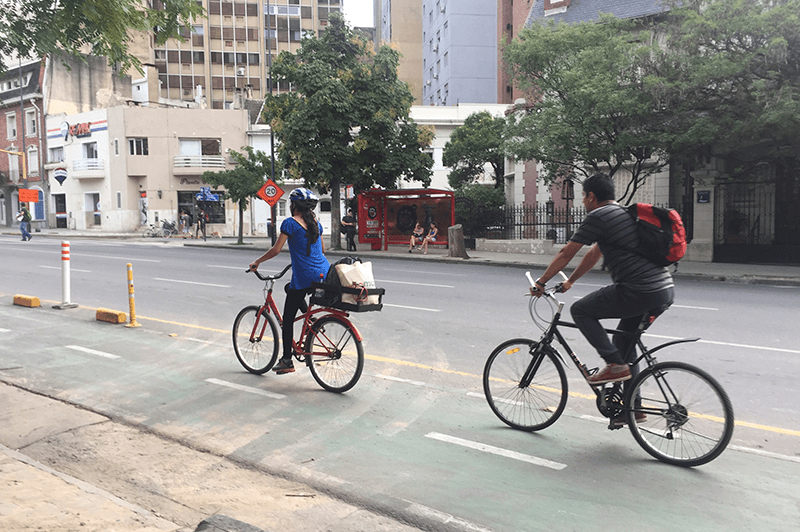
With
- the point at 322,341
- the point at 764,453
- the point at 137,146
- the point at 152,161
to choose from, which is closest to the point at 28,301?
the point at 322,341

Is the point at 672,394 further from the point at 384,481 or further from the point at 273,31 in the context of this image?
the point at 273,31

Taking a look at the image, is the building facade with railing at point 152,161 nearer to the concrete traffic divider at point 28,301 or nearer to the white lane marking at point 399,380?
the concrete traffic divider at point 28,301

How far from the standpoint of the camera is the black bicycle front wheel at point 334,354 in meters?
6.02

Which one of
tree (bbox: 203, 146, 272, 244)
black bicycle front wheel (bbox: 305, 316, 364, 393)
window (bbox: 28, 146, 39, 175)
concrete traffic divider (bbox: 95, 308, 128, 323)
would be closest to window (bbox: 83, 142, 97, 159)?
window (bbox: 28, 146, 39, 175)

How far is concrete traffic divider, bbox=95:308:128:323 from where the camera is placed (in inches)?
384

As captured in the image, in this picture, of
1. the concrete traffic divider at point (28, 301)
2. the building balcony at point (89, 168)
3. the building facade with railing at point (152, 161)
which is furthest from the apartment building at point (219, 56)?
the concrete traffic divider at point (28, 301)

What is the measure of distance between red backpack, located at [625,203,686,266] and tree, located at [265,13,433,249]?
23.5 meters

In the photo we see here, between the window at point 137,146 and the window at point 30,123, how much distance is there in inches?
434

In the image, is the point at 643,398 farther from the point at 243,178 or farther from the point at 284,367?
the point at 243,178

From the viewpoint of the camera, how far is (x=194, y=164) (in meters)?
49.4

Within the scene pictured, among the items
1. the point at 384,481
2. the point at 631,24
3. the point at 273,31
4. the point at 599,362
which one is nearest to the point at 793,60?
the point at 631,24

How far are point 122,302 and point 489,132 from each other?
34.2 metres

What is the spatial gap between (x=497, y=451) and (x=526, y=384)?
2.04 feet

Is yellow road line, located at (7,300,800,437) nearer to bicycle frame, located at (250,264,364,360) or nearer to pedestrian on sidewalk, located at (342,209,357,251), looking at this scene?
bicycle frame, located at (250,264,364,360)
